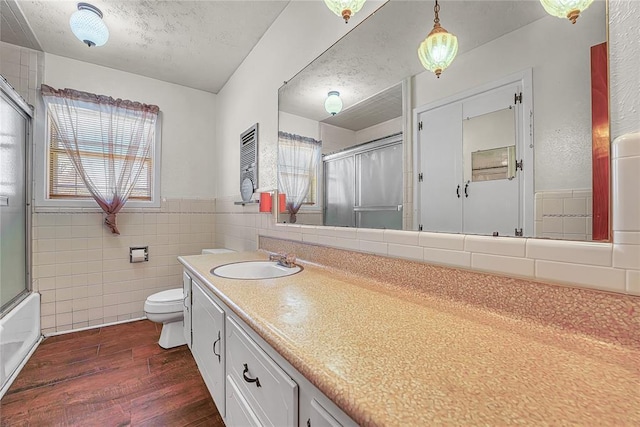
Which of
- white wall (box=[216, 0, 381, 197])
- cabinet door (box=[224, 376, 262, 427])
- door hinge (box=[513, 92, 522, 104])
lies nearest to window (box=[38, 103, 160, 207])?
white wall (box=[216, 0, 381, 197])

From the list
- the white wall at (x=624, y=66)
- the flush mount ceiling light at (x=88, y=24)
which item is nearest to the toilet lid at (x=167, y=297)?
the flush mount ceiling light at (x=88, y=24)

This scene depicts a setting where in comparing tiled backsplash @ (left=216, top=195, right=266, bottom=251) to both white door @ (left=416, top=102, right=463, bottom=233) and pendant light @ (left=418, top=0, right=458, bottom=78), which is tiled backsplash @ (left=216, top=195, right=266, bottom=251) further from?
pendant light @ (left=418, top=0, right=458, bottom=78)

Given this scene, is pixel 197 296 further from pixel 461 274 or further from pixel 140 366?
pixel 461 274

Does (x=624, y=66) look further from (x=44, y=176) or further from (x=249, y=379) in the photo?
(x=44, y=176)

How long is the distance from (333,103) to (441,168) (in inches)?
32.6

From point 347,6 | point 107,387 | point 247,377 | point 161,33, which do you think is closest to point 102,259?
point 107,387

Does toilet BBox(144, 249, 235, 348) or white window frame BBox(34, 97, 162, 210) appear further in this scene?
white window frame BBox(34, 97, 162, 210)

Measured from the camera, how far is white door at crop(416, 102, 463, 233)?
35.9 inches

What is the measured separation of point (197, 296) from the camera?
1438 mm

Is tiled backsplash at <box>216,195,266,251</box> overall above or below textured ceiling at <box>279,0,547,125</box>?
below

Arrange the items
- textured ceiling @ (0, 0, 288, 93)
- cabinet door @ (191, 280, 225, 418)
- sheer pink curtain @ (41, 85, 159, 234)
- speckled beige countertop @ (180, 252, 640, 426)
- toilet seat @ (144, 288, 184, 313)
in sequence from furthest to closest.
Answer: sheer pink curtain @ (41, 85, 159, 234)
toilet seat @ (144, 288, 184, 313)
textured ceiling @ (0, 0, 288, 93)
cabinet door @ (191, 280, 225, 418)
speckled beige countertop @ (180, 252, 640, 426)

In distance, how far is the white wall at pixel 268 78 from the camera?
1.54 meters

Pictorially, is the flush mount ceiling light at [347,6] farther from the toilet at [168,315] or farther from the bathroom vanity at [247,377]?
the toilet at [168,315]

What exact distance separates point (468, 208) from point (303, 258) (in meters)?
0.98
